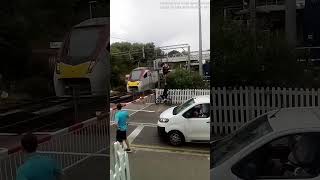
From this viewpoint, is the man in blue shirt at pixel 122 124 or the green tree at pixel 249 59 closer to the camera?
the green tree at pixel 249 59

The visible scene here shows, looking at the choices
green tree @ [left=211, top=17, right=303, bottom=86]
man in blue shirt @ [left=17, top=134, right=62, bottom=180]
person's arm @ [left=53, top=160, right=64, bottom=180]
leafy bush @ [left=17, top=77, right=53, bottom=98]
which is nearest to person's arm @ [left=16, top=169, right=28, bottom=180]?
man in blue shirt @ [left=17, top=134, right=62, bottom=180]

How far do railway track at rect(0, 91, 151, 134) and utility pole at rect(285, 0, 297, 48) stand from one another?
1040 mm

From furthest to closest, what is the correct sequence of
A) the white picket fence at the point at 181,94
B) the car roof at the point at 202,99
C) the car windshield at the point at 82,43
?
the car windshield at the point at 82,43, the white picket fence at the point at 181,94, the car roof at the point at 202,99

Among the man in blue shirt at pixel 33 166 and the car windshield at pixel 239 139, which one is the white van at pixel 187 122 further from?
the man in blue shirt at pixel 33 166

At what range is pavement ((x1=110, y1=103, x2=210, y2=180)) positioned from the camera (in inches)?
126

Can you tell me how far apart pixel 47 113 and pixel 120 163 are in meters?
0.66

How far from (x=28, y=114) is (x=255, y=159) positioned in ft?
5.48

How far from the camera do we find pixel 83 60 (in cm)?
351

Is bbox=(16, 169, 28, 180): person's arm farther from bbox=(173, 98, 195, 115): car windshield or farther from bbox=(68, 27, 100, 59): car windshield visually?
bbox=(173, 98, 195, 115): car windshield

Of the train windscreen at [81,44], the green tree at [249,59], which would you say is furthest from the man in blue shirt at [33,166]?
the green tree at [249,59]

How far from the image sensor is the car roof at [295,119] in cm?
280

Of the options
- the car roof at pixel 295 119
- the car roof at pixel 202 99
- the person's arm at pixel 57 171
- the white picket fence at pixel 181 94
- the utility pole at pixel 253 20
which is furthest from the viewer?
the person's arm at pixel 57 171

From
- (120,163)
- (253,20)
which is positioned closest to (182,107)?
(120,163)

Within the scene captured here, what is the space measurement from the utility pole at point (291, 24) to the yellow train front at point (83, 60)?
Result: 130 cm
